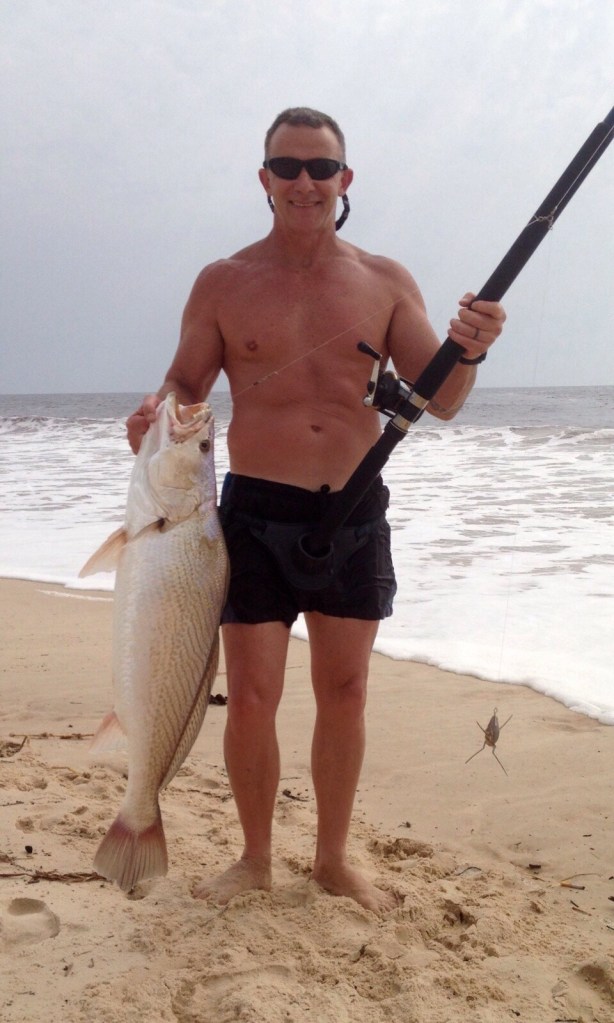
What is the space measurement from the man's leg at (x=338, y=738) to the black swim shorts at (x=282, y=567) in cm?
7

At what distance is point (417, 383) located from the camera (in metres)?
2.68

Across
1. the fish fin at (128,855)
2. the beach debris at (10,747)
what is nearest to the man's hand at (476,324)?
the fish fin at (128,855)

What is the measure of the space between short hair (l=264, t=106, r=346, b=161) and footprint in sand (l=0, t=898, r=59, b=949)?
232 cm

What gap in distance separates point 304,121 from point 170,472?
116 cm

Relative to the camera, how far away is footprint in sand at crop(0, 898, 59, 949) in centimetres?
254

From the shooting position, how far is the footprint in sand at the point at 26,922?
2.54 metres

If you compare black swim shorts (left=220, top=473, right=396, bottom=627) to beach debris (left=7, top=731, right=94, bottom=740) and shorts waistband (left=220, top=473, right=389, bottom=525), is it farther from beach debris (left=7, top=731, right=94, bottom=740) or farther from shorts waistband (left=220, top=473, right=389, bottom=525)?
beach debris (left=7, top=731, right=94, bottom=740)

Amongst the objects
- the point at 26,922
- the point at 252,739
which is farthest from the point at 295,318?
the point at 26,922

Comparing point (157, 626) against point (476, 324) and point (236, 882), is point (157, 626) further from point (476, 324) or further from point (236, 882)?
point (476, 324)

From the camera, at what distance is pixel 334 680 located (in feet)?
9.46

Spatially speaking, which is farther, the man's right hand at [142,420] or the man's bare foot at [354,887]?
the man's bare foot at [354,887]

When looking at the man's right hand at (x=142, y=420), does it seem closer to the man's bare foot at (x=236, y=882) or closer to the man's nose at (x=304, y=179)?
the man's nose at (x=304, y=179)

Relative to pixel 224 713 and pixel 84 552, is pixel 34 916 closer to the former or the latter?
pixel 224 713

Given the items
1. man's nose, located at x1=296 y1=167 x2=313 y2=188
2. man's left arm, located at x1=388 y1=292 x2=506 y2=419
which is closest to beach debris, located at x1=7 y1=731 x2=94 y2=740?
man's left arm, located at x1=388 y1=292 x2=506 y2=419
